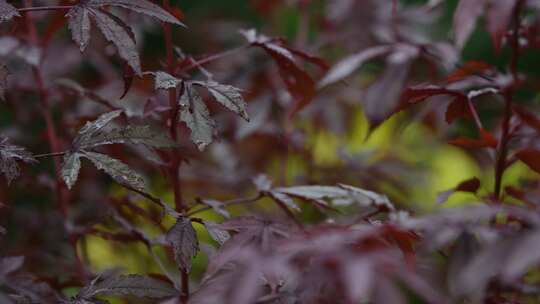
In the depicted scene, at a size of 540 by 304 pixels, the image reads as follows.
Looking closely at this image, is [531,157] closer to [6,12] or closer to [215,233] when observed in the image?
[215,233]

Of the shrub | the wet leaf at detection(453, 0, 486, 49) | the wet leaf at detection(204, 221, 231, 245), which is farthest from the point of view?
the wet leaf at detection(204, 221, 231, 245)

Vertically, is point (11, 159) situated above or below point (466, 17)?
below

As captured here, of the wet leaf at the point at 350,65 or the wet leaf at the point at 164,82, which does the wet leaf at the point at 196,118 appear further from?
the wet leaf at the point at 350,65

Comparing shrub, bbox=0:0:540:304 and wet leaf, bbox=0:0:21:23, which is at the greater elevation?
wet leaf, bbox=0:0:21:23

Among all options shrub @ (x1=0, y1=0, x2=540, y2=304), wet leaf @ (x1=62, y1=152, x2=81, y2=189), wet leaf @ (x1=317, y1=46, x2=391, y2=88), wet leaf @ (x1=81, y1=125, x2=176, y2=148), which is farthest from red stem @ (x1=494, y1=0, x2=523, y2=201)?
wet leaf @ (x1=62, y1=152, x2=81, y2=189)

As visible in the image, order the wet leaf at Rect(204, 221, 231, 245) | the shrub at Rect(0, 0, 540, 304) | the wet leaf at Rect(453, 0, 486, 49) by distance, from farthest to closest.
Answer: the wet leaf at Rect(204, 221, 231, 245)
the wet leaf at Rect(453, 0, 486, 49)
the shrub at Rect(0, 0, 540, 304)

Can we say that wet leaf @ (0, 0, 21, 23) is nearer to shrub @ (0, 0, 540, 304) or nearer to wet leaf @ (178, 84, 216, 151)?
shrub @ (0, 0, 540, 304)

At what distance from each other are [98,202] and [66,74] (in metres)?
0.51

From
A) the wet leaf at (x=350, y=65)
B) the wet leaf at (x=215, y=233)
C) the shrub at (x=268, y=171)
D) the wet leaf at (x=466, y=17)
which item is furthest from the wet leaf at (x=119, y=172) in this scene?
the wet leaf at (x=466, y=17)

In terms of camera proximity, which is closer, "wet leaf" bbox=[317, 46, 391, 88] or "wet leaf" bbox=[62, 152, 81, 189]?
"wet leaf" bbox=[62, 152, 81, 189]

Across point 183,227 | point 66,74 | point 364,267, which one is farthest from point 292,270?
point 66,74

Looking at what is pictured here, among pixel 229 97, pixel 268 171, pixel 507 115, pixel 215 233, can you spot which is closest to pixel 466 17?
pixel 507 115

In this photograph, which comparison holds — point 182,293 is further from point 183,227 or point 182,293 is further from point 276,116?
point 276,116

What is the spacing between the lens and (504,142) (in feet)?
3.56
